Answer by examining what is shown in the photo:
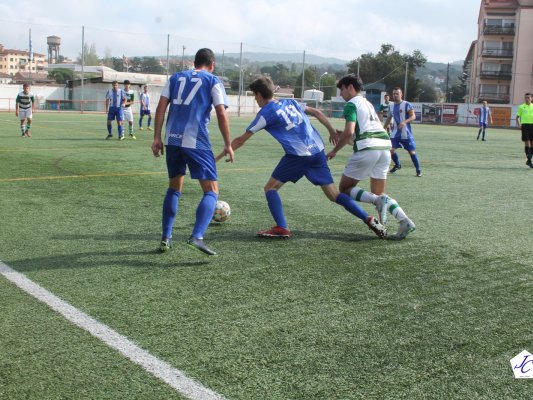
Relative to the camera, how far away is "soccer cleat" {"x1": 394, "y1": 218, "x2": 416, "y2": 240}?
20.9 ft

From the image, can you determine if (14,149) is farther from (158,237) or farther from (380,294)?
(380,294)

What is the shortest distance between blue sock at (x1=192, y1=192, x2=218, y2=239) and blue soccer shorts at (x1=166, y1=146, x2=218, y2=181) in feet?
0.60

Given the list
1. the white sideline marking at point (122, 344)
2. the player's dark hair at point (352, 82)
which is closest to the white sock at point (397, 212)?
the player's dark hair at point (352, 82)

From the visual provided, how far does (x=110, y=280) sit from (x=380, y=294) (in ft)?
6.98

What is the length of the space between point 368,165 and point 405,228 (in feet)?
2.77

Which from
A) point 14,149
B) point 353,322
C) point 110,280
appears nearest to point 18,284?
point 110,280

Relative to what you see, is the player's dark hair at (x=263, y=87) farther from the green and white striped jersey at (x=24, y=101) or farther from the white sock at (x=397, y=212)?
the green and white striped jersey at (x=24, y=101)

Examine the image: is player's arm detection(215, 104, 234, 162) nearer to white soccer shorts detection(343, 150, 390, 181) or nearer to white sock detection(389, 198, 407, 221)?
white soccer shorts detection(343, 150, 390, 181)

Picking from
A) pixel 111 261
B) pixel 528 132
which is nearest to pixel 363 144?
pixel 111 261

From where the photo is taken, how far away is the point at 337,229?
22.8 feet

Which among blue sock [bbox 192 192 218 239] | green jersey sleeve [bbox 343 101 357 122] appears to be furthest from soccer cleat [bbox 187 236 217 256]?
green jersey sleeve [bbox 343 101 357 122]

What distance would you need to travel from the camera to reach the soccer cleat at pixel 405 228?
636cm

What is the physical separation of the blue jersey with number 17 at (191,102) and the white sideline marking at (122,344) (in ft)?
6.05

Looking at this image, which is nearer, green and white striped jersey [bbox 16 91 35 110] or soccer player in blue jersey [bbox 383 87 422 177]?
soccer player in blue jersey [bbox 383 87 422 177]
